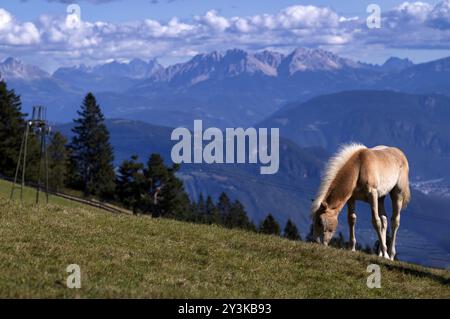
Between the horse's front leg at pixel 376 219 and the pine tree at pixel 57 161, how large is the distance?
7643 centimetres

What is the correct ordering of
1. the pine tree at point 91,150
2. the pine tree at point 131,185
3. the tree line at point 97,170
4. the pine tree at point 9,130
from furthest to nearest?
the pine tree at point 91,150
the pine tree at point 131,185
the tree line at point 97,170
the pine tree at point 9,130

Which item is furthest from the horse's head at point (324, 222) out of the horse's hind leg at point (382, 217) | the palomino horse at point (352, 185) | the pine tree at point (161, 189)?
the pine tree at point (161, 189)

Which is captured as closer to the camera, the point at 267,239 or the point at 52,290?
the point at 52,290

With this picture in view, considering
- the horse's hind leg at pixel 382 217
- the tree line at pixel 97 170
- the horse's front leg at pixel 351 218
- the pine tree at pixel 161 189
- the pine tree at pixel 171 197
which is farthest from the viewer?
the pine tree at pixel 171 197

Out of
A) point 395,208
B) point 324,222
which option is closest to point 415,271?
point 324,222

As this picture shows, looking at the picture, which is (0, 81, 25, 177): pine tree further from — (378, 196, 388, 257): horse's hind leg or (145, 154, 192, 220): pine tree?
(378, 196, 388, 257): horse's hind leg

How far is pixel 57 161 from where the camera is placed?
117562 mm

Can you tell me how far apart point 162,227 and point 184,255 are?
3709 mm

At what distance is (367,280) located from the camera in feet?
54.6

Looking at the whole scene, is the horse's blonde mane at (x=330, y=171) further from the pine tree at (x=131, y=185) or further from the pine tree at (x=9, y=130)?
Answer: the pine tree at (x=131, y=185)

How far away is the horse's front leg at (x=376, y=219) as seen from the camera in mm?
21172
